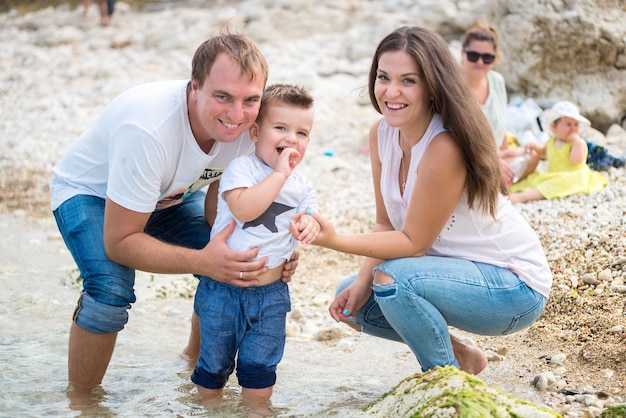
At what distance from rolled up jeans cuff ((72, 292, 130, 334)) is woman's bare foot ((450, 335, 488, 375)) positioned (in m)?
1.73

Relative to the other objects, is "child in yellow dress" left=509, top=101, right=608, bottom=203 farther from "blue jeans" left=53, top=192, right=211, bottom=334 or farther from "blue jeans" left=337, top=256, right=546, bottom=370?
"blue jeans" left=53, top=192, right=211, bottom=334

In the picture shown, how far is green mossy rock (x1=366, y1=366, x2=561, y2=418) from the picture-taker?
3.04 metres

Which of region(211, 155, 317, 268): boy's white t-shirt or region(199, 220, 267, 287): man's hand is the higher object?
region(211, 155, 317, 268): boy's white t-shirt

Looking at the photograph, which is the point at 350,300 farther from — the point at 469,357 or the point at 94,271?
the point at 94,271

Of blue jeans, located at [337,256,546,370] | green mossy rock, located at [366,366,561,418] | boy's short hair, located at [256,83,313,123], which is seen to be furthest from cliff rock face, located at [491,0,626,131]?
green mossy rock, located at [366,366,561,418]

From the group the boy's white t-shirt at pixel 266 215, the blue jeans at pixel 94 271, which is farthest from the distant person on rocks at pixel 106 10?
the boy's white t-shirt at pixel 266 215

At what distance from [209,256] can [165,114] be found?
0.73 metres

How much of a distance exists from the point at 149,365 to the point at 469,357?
1.90 meters

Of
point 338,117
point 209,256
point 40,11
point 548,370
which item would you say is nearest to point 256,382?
point 209,256

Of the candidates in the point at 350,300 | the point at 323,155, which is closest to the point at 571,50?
the point at 323,155

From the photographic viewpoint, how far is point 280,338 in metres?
3.98

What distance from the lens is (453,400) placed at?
308cm

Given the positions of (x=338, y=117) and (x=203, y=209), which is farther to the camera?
(x=338, y=117)

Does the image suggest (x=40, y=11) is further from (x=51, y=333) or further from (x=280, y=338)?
(x=280, y=338)
